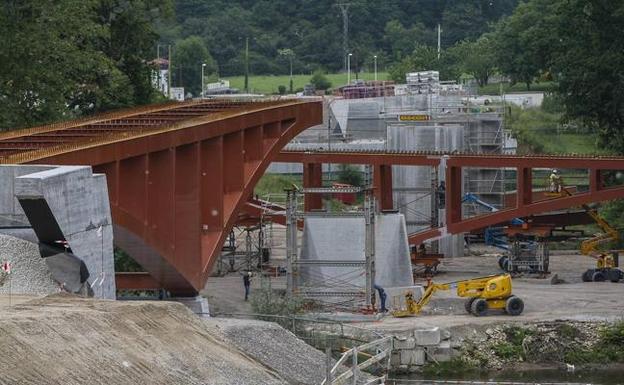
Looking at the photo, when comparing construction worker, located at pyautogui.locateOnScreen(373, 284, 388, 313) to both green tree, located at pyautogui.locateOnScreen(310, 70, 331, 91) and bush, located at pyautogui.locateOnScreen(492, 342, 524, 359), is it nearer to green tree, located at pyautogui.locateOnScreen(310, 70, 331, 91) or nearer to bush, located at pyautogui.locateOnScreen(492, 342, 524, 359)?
bush, located at pyautogui.locateOnScreen(492, 342, 524, 359)

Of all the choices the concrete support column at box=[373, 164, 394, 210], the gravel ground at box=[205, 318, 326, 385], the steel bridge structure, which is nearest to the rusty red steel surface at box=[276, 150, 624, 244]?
the concrete support column at box=[373, 164, 394, 210]

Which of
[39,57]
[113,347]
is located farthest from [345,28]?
[113,347]

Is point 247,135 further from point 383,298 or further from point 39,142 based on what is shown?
point 39,142

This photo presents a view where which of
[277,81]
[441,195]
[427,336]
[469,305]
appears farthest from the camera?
[277,81]

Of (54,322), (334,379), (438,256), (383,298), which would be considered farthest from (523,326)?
(54,322)

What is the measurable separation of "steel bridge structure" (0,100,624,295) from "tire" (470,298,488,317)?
26.1 ft

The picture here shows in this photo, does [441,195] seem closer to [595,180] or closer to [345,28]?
[595,180]

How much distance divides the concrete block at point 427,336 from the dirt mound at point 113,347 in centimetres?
1811

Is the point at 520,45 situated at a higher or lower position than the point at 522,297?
higher

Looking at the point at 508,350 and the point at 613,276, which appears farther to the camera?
the point at 613,276

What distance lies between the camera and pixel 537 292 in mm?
63500

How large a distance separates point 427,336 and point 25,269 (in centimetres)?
2007

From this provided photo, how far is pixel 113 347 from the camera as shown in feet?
97.5

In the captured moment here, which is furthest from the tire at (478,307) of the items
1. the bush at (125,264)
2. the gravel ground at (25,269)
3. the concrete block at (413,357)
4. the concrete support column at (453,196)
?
the gravel ground at (25,269)
